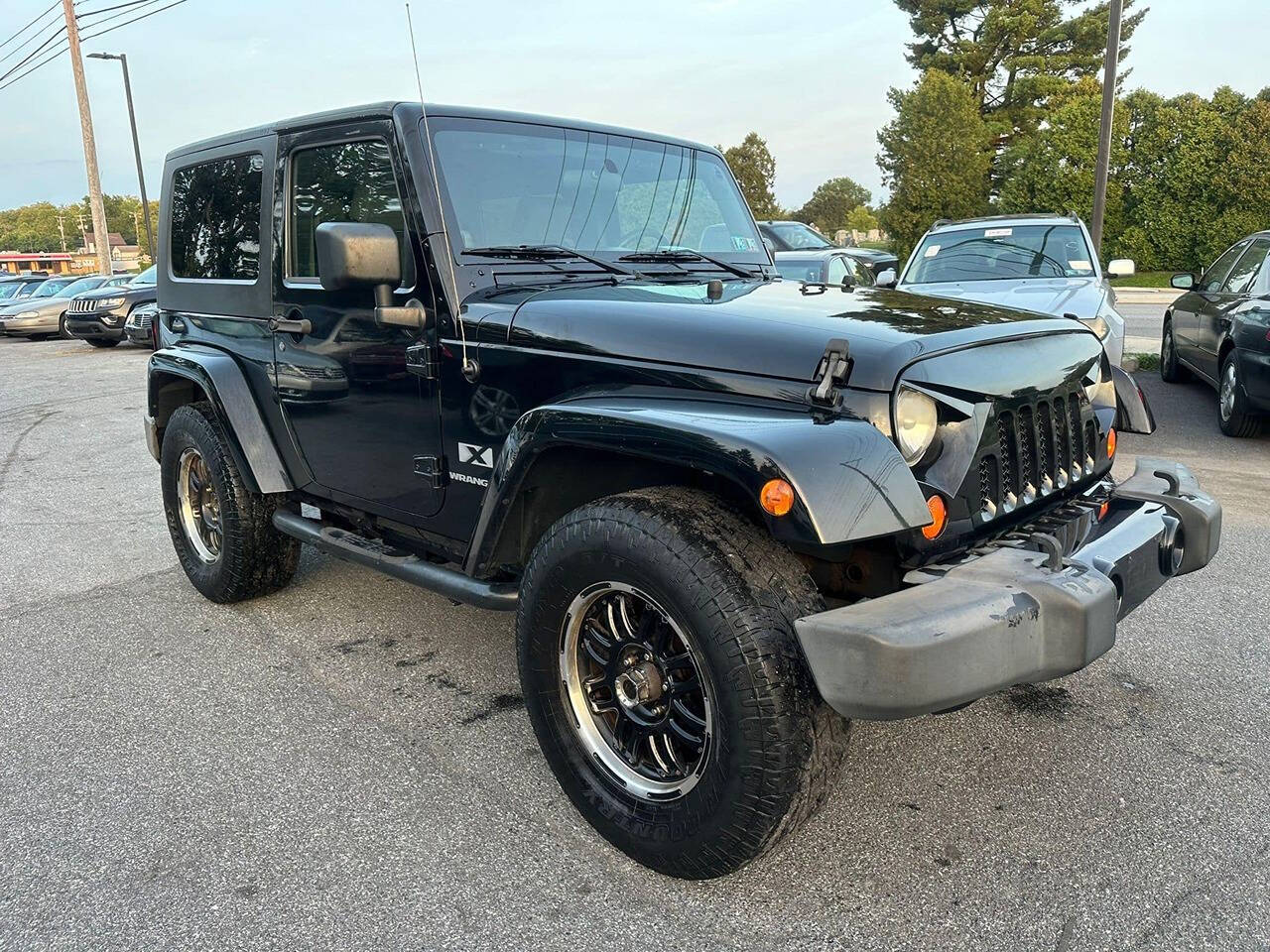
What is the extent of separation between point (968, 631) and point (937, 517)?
0.41 meters

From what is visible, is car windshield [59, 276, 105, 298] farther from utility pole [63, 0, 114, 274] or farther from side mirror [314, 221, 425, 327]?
side mirror [314, 221, 425, 327]

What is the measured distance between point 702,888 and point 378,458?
5.98 feet

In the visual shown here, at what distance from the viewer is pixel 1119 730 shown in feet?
10.1

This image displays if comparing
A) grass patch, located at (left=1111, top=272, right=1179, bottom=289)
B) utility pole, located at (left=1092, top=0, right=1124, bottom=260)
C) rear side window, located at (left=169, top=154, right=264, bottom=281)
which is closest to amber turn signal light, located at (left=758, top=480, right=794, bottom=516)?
rear side window, located at (left=169, top=154, right=264, bottom=281)

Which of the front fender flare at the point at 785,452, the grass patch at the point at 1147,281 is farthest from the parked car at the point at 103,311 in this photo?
the grass patch at the point at 1147,281

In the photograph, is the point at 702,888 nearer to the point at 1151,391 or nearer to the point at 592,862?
the point at 592,862

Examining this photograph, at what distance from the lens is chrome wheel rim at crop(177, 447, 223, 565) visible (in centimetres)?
438

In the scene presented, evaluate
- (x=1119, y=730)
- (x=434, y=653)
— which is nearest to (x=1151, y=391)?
(x=1119, y=730)

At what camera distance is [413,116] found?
3094mm

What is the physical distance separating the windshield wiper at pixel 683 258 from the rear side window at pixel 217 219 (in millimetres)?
1550

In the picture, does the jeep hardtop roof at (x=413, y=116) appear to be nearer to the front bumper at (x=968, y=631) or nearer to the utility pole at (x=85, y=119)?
the front bumper at (x=968, y=631)

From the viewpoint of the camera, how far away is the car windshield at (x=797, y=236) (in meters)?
15.7

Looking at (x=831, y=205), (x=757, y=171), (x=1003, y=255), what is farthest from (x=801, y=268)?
(x=831, y=205)

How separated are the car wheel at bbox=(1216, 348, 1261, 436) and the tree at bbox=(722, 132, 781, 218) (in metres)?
37.4
